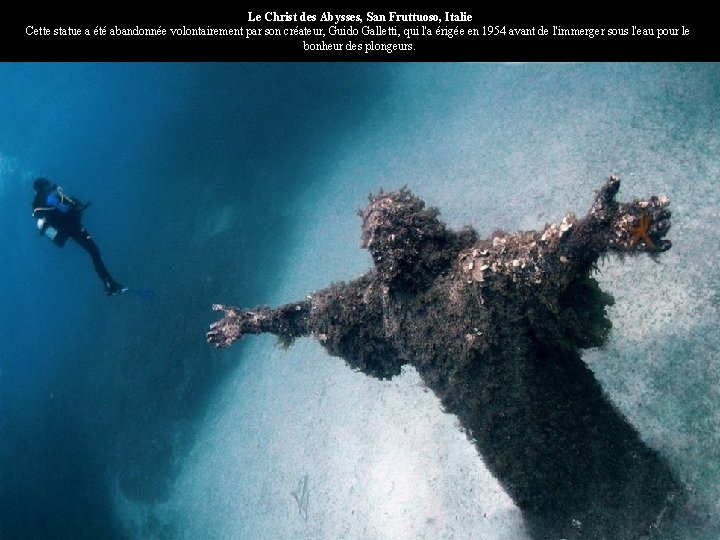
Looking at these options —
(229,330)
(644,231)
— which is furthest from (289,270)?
(644,231)

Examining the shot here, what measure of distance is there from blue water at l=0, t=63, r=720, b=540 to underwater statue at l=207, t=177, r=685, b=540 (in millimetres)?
715

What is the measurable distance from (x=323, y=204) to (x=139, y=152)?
14.7 meters

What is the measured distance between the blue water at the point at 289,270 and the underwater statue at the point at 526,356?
71cm

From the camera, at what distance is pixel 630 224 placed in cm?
343

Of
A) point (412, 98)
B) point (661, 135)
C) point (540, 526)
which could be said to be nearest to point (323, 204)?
point (412, 98)

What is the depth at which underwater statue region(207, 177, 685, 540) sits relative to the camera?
159 inches

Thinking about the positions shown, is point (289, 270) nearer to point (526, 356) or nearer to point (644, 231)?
point (526, 356)

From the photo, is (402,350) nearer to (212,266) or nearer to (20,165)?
(212,266)

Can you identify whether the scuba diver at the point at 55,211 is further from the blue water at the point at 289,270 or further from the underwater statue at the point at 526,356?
the underwater statue at the point at 526,356

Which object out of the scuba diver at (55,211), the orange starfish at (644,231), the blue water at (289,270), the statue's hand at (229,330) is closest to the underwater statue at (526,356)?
the orange starfish at (644,231)

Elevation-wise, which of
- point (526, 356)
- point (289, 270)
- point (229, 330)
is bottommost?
point (526, 356)

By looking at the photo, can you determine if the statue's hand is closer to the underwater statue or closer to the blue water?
the underwater statue

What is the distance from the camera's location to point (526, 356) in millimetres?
4164

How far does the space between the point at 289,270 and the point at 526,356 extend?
1054 cm
